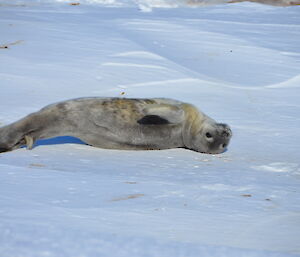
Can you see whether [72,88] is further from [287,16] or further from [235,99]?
[287,16]

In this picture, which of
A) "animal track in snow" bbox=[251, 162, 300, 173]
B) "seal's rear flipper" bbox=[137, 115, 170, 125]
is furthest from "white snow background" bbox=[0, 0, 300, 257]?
"seal's rear flipper" bbox=[137, 115, 170, 125]

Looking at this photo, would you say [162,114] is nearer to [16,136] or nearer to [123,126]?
[123,126]

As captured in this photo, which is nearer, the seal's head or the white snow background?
the white snow background

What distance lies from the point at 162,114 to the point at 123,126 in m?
0.32

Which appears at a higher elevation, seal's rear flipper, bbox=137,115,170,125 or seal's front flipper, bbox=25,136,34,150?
seal's rear flipper, bbox=137,115,170,125

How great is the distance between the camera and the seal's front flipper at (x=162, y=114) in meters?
5.73

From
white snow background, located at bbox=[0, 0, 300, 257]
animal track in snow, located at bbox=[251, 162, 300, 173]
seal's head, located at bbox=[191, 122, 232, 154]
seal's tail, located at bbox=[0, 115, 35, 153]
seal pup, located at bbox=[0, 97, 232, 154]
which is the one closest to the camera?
white snow background, located at bbox=[0, 0, 300, 257]

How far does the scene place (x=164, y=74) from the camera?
8125 mm

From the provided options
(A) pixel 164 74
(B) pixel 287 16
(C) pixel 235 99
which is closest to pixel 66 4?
(B) pixel 287 16

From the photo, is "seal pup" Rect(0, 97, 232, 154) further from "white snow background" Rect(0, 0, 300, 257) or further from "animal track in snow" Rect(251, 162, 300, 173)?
"animal track in snow" Rect(251, 162, 300, 173)

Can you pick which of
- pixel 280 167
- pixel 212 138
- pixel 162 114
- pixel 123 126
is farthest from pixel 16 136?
pixel 280 167

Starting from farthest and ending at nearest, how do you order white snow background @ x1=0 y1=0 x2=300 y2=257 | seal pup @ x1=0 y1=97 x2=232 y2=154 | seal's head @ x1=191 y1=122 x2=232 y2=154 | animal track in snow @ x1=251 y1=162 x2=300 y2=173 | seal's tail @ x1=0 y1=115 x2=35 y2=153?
seal's head @ x1=191 y1=122 x2=232 y2=154
seal pup @ x1=0 y1=97 x2=232 y2=154
seal's tail @ x1=0 y1=115 x2=35 y2=153
animal track in snow @ x1=251 y1=162 x2=300 y2=173
white snow background @ x1=0 y1=0 x2=300 y2=257

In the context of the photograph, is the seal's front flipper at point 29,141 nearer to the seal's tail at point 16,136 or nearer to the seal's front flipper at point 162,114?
the seal's tail at point 16,136

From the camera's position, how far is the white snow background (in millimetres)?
3443
